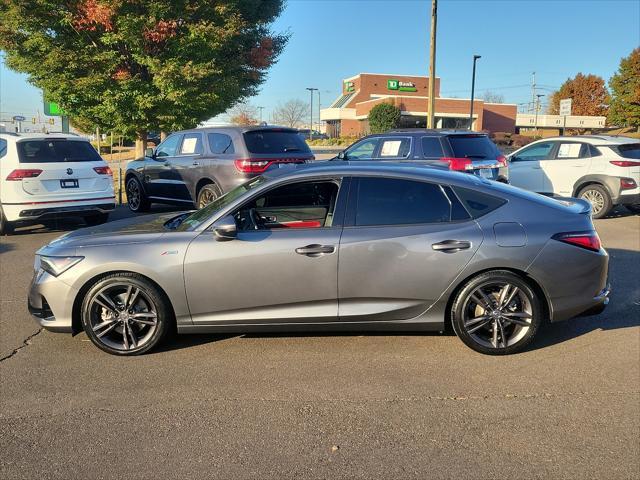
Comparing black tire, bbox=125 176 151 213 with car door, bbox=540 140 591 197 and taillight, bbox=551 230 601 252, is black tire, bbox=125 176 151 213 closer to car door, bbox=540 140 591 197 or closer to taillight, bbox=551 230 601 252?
car door, bbox=540 140 591 197

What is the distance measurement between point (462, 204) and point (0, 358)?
396cm

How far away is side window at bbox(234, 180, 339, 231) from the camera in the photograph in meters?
4.50

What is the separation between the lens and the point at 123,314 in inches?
168

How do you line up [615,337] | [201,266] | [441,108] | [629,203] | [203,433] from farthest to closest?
[441,108] → [629,203] → [615,337] → [201,266] → [203,433]

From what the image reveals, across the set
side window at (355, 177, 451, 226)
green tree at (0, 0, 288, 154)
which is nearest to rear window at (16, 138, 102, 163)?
side window at (355, 177, 451, 226)

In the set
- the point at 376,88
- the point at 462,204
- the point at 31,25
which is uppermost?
the point at 376,88

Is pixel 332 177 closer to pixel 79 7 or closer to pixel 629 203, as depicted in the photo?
pixel 629 203

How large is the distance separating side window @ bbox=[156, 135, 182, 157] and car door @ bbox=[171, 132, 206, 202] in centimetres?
18

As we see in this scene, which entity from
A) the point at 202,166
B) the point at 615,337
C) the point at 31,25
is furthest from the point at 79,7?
the point at 615,337

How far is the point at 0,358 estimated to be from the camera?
4.32 metres

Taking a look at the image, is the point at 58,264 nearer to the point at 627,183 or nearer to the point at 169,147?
the point at 169,147

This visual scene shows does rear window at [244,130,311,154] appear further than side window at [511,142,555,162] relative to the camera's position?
No

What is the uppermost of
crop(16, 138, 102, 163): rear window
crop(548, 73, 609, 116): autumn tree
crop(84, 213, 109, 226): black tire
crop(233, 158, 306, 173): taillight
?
crop(548, 73, 609, 116): autumn tree

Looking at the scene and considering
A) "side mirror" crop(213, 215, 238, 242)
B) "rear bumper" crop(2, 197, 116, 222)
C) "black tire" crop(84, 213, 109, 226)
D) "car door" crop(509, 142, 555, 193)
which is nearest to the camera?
"side mirror" crop(213, 215, 238, 242)
